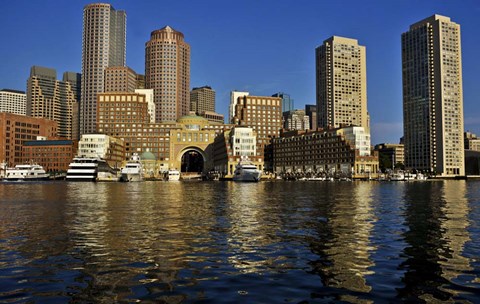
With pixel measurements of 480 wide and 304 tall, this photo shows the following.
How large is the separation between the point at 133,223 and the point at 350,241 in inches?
668

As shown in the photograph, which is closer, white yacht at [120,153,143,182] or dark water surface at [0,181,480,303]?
dark water surface at [0,181,480,303]

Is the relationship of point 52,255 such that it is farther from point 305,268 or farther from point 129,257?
point 305,268

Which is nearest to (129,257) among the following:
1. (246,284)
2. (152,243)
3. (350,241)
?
(152,243)

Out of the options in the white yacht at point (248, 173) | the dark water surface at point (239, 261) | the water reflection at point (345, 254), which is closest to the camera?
the dark water surface at point (239, 261)

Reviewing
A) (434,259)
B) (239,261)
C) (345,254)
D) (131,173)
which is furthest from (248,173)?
(239,261)

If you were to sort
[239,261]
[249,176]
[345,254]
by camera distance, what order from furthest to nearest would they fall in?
[249,176]
[345,254]
[239,261]

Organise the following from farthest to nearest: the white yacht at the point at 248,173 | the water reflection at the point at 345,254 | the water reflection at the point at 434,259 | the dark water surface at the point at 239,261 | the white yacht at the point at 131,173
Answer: the white yacht at the point at 131,173
the white yacht at the point at 248,173
the water reflection at the point at 345,254
the water reflection at the point at 434,259
the dark water surface at the point at 239,261

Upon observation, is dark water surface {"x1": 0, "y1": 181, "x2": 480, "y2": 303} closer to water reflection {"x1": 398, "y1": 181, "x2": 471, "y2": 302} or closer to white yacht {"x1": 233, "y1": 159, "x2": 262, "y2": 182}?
water reflection {"x1": 398, "y1": 181, "x2": 471, "y2": 302}

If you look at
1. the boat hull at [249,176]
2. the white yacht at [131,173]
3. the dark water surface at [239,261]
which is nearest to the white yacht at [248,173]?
the boat hull at [249,176]

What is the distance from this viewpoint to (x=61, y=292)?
15273 mm

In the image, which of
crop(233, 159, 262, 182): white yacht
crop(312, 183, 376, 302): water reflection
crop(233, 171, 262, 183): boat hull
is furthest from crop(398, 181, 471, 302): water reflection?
crop(233, 159, 262, 182): white yacht

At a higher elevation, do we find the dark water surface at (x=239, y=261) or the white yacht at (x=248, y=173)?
the white yacht at (x=248, y=173)

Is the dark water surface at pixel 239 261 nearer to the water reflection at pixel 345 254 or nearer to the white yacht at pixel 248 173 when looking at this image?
the water reflection at pixel 345 254

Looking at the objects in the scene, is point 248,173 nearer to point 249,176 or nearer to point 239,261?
point 249,176
